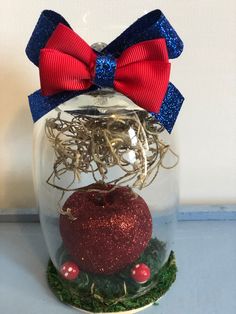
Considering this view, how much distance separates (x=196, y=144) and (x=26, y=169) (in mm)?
294

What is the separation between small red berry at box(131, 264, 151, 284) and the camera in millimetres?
634

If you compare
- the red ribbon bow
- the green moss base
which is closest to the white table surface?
the green moss base

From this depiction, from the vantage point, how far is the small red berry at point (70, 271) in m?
0.64

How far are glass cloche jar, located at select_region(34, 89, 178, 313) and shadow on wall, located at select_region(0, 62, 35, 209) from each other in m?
0.12

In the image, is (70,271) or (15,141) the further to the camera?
(15,141)

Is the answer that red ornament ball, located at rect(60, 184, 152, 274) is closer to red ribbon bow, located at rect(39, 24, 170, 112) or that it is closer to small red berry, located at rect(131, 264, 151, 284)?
small red berry, located at rect(131, 264, 151, 284)

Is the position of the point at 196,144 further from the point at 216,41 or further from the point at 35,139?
the point at 35,139

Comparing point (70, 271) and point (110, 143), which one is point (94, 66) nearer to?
point (110, 143)

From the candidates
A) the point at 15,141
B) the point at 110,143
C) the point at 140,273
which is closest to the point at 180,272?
the point at 140,273

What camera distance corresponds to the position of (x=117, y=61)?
1.79ft

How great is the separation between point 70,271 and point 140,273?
91 millimetres

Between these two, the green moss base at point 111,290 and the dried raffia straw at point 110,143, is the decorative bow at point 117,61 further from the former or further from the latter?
the green moss base at point 111,290

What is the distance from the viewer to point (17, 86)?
2.59 feet

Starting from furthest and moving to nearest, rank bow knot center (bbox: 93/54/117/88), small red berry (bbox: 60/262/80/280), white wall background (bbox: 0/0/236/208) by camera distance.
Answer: white wall background (bbox: 0/0/236/208) → small red berry (bbox: 60/262/80/280) → bow knot center (bbox: 93/54/117/88)
